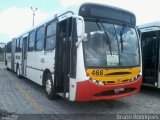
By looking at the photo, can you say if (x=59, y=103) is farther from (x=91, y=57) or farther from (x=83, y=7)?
(x=83, y=7)

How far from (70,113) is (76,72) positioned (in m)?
1.36

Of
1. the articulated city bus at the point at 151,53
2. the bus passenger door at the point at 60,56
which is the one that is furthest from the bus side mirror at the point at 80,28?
the articulated city bus at the point at 151,53

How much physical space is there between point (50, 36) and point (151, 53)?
14.0 ft

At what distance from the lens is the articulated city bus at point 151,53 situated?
453 inches

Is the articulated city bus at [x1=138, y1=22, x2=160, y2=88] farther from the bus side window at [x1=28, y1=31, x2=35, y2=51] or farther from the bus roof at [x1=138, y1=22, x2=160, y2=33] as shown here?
the bus side window at [x1=28, y1=31, x2=35, y2=51]

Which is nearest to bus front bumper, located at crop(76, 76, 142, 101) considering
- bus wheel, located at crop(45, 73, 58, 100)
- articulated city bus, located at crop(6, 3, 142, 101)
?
articulated city bus, located at crop(6, 3, 142, 101)

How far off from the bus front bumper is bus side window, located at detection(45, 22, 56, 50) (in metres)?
2.62

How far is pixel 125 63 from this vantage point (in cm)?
861

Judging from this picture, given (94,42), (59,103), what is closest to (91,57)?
(94,42)

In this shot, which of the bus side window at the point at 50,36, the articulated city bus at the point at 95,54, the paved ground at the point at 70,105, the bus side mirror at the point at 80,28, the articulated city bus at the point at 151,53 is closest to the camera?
the bus side mirror at the point at 80,28

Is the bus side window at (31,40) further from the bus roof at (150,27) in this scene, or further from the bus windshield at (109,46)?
the bus windshield at (109,46)

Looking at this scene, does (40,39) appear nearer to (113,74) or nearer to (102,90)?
(113,74)

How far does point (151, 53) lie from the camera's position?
12.0 metres

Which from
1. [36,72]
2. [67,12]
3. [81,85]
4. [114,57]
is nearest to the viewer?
[81,85]
